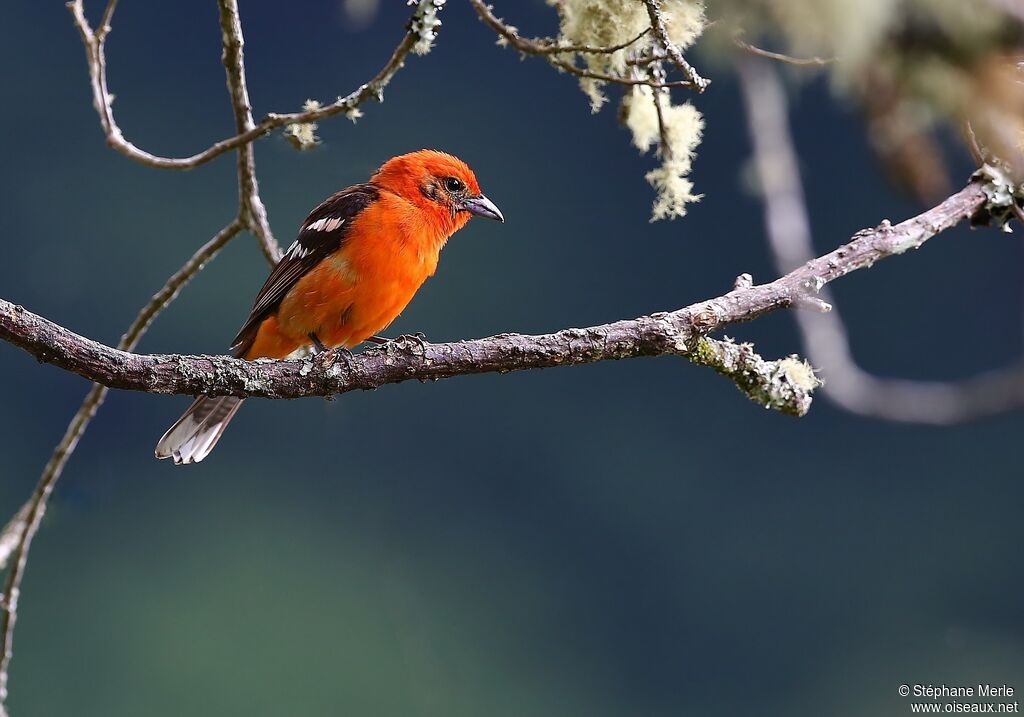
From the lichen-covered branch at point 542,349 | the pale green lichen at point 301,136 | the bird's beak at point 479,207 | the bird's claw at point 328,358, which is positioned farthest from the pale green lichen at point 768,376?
the bird's beak at point 479,207

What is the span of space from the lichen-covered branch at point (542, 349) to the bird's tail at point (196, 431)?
1.06 m

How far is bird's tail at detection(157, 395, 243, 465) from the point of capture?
316cm

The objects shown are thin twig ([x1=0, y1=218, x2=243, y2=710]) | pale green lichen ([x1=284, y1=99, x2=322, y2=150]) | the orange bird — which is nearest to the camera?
pale green lichen ([x1=284, y1=99, x2=322, y2=150])

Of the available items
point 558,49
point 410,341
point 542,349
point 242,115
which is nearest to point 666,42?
point 558,49

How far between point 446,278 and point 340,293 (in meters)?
8.02

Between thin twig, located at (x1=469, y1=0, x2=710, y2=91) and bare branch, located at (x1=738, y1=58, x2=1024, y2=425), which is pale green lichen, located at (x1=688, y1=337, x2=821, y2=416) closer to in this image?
thin twig, located at (x1=469, y1=0, x2=710, y2=91)

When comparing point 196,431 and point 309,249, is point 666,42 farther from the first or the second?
point 196,431

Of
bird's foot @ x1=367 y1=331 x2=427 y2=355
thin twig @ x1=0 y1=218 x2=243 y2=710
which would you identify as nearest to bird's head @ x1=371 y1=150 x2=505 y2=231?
thin twig @ x1=0 y1=218 x2=243 y2=710

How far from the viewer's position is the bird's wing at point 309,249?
319cm

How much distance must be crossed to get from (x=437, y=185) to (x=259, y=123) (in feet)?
4.00

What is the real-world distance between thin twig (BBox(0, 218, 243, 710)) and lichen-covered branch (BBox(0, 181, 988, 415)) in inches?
34.6

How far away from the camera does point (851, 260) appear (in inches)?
91.0

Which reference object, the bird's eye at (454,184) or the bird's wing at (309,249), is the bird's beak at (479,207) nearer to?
the bird's eye at (454,184)

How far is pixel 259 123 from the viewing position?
7.34 ft
